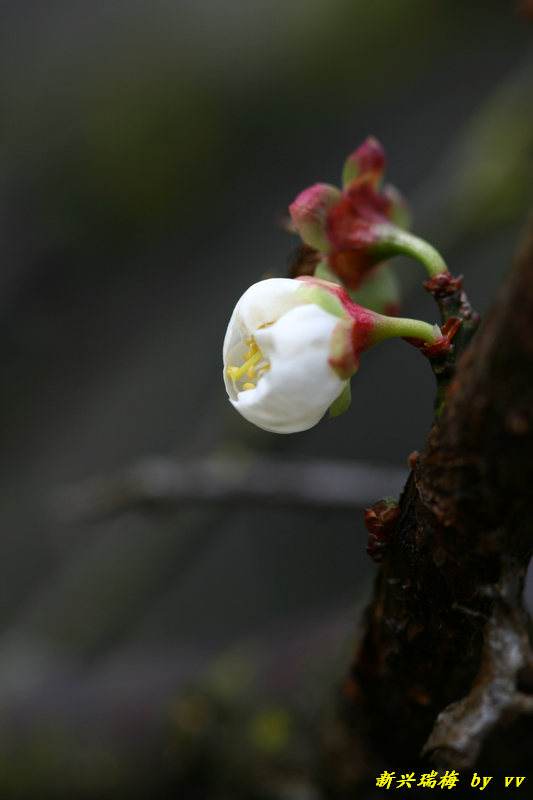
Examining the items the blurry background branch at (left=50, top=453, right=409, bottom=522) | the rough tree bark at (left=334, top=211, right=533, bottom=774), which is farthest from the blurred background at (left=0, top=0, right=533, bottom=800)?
the rough tree bark at (left=334, top=211, right=533, bottom=774)

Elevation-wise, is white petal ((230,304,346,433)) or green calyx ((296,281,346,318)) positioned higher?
green calyx ((296,281,346,318))

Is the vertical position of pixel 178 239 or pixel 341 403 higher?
pixel 178 239

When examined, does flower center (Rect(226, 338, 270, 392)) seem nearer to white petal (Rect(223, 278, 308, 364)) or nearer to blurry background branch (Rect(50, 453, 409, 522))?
white petal (Rect(223, 278, 308, 364))

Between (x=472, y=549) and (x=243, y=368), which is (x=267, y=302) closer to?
(x=243, y=368)

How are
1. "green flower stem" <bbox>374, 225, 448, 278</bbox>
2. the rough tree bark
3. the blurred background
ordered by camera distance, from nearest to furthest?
1. the rough tree bark
2. "green flower stem" <bbox>374, 225, 448, 278</bbox>
3. the blurred background

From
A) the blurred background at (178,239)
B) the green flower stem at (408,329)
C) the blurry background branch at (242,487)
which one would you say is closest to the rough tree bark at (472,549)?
the green flower stem at (408,329)

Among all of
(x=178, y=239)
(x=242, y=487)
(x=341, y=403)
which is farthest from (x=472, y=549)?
(x=178, y=239)
